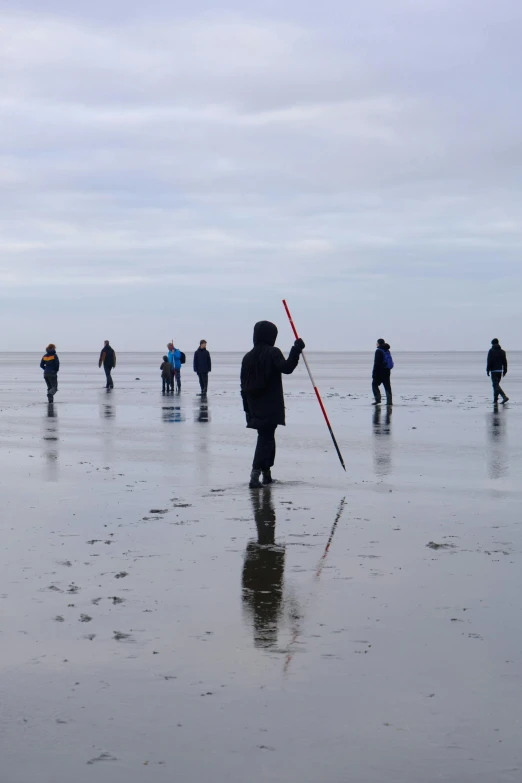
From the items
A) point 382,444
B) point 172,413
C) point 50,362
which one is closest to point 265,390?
point 382,444

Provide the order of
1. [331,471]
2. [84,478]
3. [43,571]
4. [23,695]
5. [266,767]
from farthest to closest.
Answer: [331,471]
[84,478]
[43,571]
[23,695]
[266,767]

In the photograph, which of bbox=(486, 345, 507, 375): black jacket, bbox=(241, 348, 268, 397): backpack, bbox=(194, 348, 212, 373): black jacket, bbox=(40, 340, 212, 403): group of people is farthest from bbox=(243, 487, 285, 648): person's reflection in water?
bbox=(194, 348, 212, 373): black jacket

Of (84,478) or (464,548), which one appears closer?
(464,548)

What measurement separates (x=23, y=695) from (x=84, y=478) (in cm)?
819

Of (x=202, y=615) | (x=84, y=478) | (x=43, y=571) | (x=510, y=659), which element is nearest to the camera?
(x=510, y=659)

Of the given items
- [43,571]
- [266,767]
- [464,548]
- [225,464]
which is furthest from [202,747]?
[225,464]

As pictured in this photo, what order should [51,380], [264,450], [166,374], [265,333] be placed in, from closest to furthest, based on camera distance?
[264,450] < [265,333] < [51,380] < [166,374]

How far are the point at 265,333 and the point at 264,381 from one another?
0.61 meters

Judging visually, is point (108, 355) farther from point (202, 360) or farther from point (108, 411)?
point (108, 411)

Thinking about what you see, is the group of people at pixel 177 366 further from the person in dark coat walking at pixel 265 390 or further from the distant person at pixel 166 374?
the person in dark coat walking at pixel 265 390

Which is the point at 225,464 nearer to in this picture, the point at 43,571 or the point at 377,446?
the point at 377,446

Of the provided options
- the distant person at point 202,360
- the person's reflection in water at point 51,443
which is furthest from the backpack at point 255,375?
the distant person at point 202,360

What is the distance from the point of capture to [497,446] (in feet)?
55.1

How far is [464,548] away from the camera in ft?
26.7
